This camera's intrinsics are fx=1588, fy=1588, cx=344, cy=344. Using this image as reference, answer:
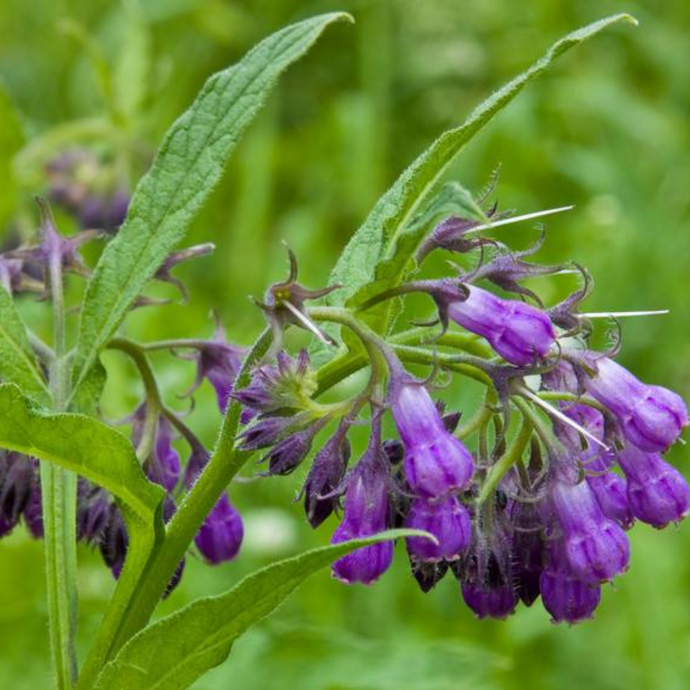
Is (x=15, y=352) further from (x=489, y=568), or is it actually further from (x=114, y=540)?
(x=489, y=568)

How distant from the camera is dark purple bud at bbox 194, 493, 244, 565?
2.55 meters

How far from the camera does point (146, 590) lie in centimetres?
224

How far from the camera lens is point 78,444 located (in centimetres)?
205

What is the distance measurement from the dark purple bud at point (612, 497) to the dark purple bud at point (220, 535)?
24.8 inches

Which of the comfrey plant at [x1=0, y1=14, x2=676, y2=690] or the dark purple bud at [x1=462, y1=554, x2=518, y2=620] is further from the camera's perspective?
the dark purple bud at [x1=462, y1=554, x2=518, y2=620]

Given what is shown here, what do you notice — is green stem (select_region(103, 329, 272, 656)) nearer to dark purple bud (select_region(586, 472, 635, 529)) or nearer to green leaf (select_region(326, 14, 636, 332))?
green leaf (select_region(326, 14, 636, 332))

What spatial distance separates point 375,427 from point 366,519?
5.0 inches

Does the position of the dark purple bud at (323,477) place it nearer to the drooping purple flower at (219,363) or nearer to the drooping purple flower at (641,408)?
the drooping purple flower at (641,408)

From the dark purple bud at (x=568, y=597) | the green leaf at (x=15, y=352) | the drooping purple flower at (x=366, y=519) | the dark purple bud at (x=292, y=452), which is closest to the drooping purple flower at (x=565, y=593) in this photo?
the dark purple bud at (x=568, y=597)

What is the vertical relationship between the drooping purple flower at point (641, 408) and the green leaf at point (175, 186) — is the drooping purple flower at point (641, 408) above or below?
below

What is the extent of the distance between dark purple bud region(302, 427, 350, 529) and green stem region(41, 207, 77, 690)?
39 centimetres

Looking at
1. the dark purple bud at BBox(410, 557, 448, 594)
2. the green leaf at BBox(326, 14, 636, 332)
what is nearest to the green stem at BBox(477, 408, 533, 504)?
the dark purple bud at BBox(410, 557, 448, 594)

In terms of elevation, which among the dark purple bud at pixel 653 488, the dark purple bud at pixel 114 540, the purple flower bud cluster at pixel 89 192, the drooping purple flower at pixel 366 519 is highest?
the drooping purple flower at pixel 366 519

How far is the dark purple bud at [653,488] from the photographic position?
2.13 metres
